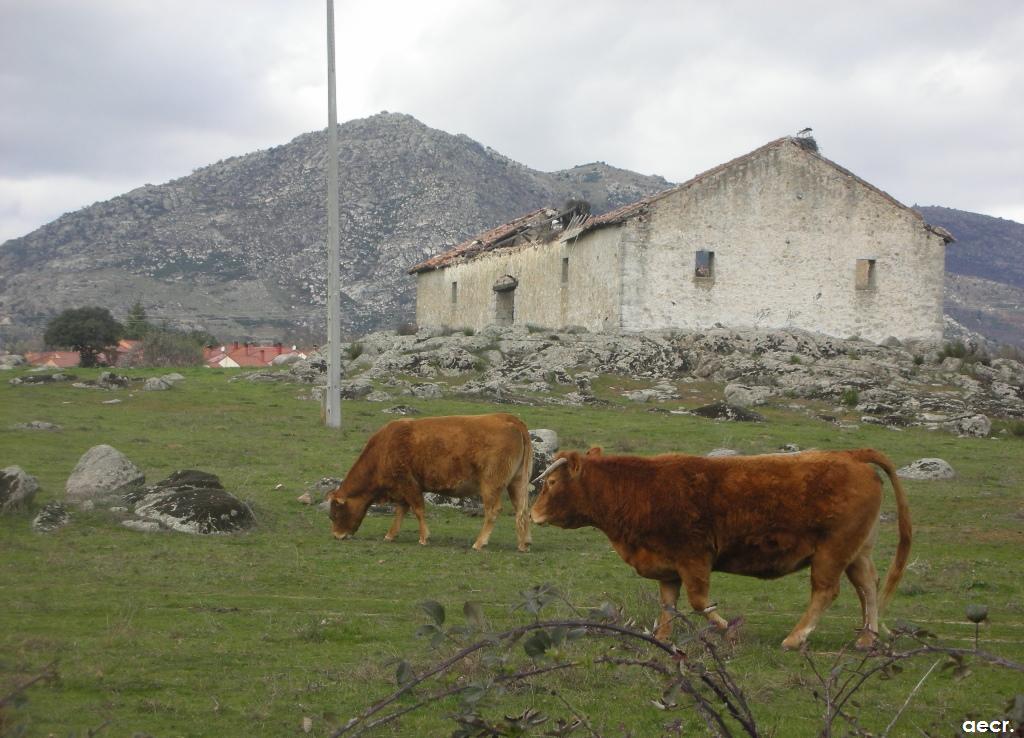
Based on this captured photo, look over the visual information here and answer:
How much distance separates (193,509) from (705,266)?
29.3 metres

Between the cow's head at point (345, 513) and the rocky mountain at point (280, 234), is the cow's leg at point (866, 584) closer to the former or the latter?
the cow's head at point (345, 513)

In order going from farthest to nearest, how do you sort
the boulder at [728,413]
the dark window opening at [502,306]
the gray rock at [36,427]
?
the dark window opening at [502,306] < the boulder at [728,413] < the gray rock at [36,427]

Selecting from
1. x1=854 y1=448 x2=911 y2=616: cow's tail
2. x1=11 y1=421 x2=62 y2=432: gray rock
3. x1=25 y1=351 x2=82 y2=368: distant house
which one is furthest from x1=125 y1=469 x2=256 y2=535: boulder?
x1=25 y1=351 x2=82 y2=368: distant house

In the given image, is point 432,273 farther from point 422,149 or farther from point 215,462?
point 422,149

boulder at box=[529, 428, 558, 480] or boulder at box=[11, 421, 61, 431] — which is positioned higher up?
boulder at box=[529, 428, 558, 480]

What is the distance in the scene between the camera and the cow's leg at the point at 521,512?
1414 centimetres

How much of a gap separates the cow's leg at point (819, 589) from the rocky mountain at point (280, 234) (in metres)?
99.1

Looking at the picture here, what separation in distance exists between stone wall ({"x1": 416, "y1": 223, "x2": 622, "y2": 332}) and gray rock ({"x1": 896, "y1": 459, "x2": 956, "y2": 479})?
18.6 m

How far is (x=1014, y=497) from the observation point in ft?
60.2

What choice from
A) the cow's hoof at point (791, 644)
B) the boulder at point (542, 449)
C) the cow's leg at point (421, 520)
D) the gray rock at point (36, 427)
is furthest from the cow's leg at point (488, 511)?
the gray rock at point (36, 427)

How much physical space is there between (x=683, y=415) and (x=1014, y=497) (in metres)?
11.4

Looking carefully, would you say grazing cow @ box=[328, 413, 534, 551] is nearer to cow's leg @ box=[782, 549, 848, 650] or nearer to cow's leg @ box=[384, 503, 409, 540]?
cow's leg @ box=[384, 503, 409, 540]

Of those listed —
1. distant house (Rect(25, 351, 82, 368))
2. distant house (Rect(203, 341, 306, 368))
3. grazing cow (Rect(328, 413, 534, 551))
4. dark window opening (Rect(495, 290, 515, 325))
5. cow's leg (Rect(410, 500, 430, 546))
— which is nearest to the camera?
grazing cow (Rect(328, 413, 534, 551))

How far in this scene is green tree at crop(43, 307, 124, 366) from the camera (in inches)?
2000
